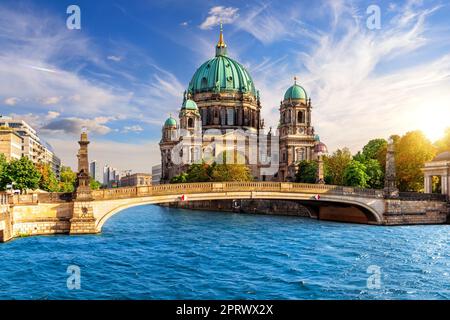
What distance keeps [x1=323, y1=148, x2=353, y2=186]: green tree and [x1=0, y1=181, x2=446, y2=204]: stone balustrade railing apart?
65.9 ft

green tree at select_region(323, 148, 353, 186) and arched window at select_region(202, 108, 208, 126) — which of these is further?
arched window at select_region(202, 108, 208, 126)

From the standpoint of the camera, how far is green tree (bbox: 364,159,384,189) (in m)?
58.6

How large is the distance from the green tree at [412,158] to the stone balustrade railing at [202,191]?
44.5 feet

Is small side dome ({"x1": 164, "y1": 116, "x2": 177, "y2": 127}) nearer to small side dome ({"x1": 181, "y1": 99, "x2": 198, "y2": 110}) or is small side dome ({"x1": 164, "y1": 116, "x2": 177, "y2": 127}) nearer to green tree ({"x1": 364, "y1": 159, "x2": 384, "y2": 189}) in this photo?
small side dome ({"x1": 181, "y1": 99, "x2": 198, "y2": 110})

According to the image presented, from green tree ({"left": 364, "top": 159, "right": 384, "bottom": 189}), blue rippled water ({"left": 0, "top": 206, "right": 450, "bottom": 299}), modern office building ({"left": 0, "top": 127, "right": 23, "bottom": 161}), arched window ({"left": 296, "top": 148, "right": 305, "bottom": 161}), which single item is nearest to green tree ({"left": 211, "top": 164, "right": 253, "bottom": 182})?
green tree ({"left": 364, "top": 159, "right": 384, "bottom": 189})

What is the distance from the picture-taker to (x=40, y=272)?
20.4 m

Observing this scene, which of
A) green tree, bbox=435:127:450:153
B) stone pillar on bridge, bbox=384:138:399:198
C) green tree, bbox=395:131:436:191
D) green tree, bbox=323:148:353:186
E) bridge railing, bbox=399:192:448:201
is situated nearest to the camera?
stone pillar on bridge, bbox=384:138:399:198

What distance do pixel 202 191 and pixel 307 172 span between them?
36.9 meters

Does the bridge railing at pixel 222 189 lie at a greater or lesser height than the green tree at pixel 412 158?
lesser

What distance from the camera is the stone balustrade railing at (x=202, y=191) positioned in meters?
31.5

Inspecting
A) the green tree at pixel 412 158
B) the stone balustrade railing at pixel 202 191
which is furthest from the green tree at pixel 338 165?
the stone balustrade railing at pixel 202 191

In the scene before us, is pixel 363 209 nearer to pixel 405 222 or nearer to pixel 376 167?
pixel 405 222

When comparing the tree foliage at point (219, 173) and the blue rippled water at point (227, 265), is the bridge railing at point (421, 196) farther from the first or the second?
the tree foliage at point (219, 173)

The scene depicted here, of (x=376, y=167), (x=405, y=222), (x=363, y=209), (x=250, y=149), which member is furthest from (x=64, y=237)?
(x=250, y=149)
